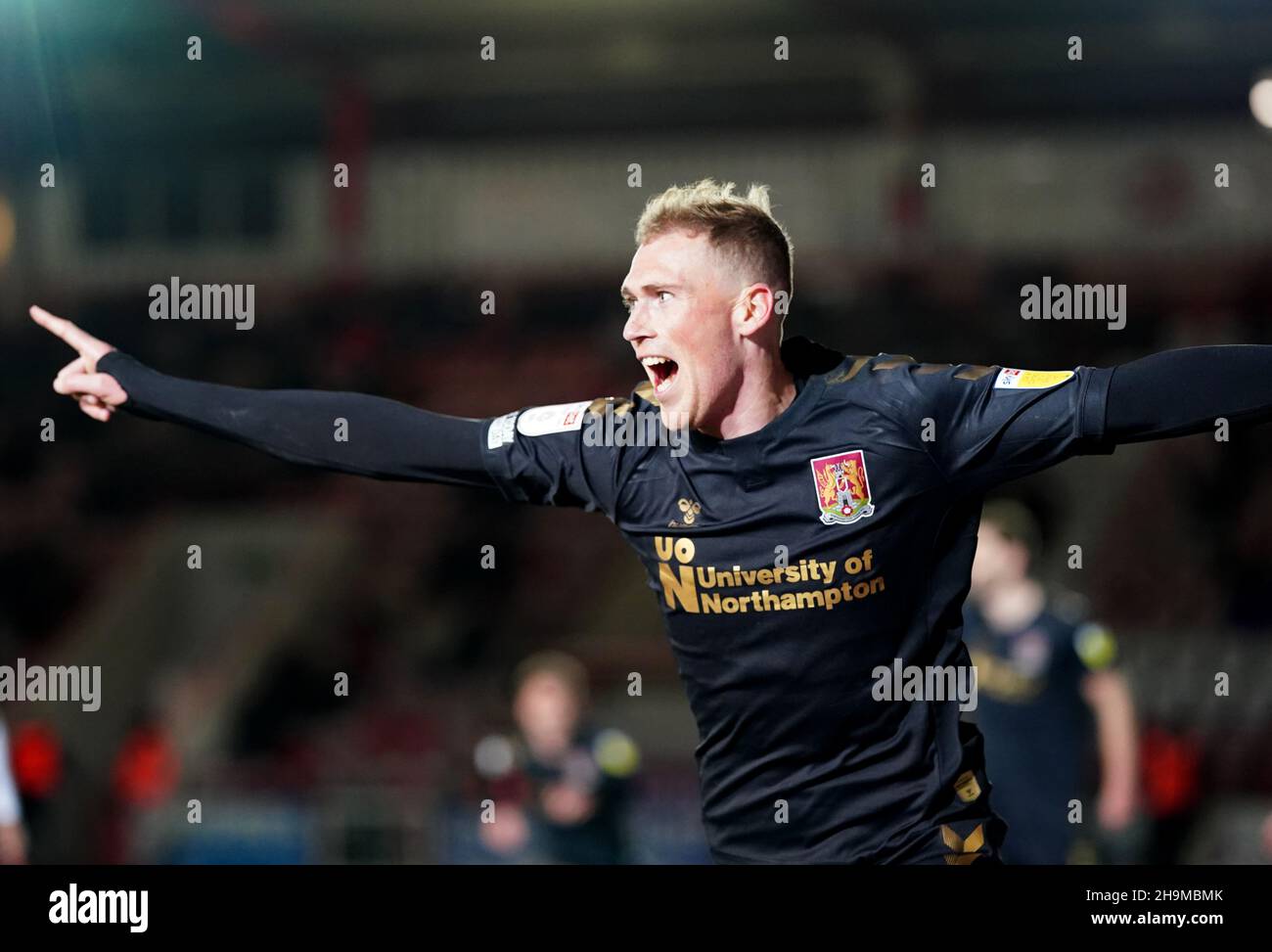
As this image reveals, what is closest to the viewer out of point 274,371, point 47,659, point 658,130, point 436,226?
point 47,659

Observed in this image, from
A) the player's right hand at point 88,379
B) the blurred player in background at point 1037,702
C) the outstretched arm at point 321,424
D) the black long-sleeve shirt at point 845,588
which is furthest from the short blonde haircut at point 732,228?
the blurred player in background at point 1037,702

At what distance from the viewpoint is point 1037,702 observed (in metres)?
7.02

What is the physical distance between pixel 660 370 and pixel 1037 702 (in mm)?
3567

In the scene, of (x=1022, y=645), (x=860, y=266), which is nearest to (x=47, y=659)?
(x=860, y=266)

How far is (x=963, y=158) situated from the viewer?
648 inches

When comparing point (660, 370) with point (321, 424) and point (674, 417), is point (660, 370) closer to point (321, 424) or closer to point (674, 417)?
point (674, 417)

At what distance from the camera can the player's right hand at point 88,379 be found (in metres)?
4.32

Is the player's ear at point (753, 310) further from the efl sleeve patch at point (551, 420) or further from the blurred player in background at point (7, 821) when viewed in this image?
the blurred player in background at point (7, 821)

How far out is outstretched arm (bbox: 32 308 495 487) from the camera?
4215 mm

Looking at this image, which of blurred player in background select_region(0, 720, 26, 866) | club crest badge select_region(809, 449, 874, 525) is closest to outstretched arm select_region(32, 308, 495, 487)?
club crest badge select_region(809, 449, 874, 525)

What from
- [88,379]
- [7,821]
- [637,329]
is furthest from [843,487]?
[7,821]

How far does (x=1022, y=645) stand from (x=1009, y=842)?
33.5 inches
